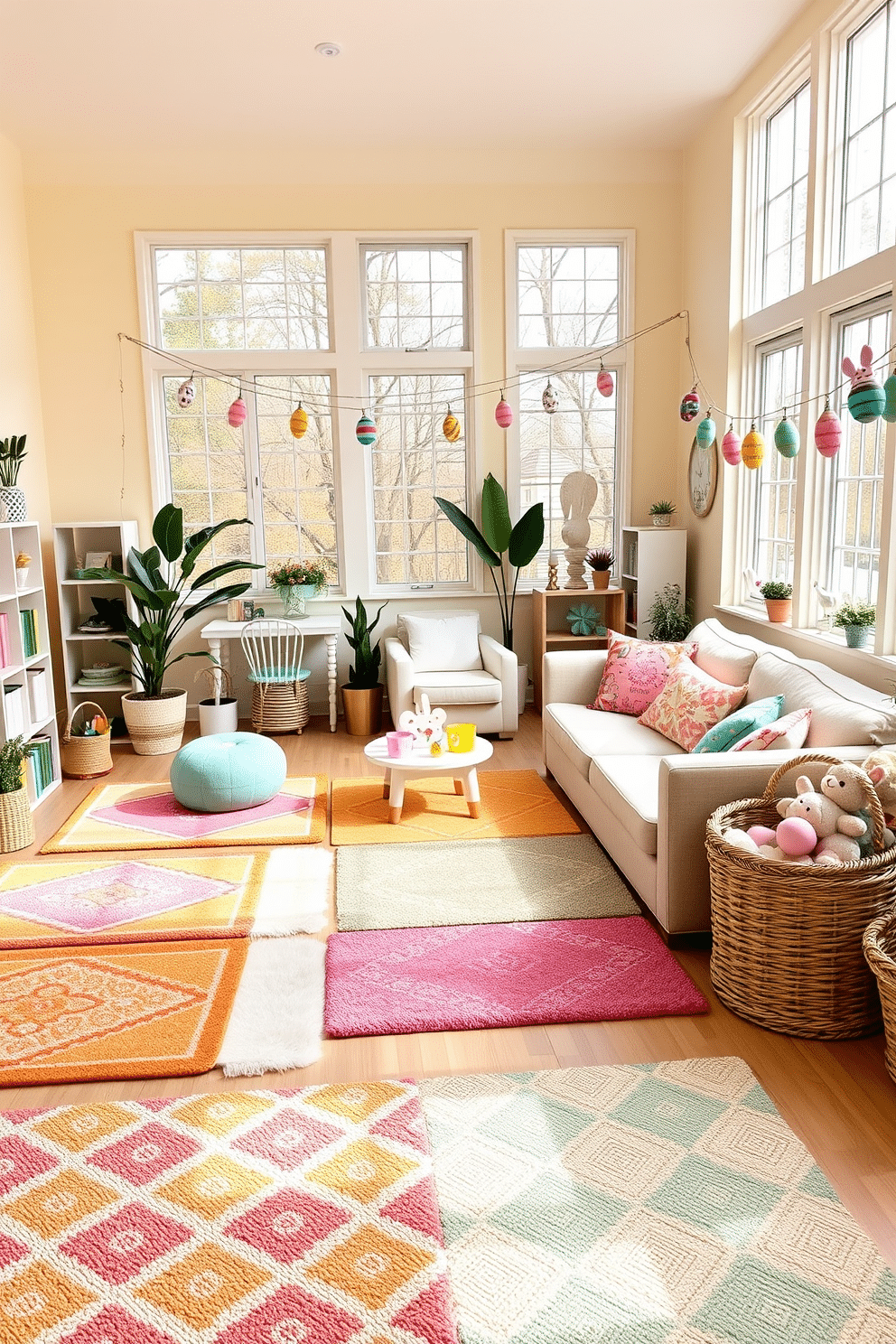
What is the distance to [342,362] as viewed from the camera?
6.41m

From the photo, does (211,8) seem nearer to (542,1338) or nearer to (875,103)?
(875,103)

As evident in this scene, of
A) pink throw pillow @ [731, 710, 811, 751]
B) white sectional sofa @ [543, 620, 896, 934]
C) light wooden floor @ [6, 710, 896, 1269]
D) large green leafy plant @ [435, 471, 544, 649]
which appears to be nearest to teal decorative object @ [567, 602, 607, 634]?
large green leafy plant @ [435, 471, 544, 649]

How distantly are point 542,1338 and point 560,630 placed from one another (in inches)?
205

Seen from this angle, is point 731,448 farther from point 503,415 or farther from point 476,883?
point 476,883

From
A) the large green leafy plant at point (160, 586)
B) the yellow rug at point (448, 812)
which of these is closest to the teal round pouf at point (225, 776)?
the yellow rug at point (448, 812)

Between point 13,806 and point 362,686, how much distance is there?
7.98 ft

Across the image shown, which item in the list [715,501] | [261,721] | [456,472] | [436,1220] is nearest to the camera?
[436,1220]

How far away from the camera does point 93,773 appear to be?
554 centimetres

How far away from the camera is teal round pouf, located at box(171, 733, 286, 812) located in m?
4.66

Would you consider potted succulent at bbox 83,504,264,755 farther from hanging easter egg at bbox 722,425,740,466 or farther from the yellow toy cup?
hanging easter egg at bbox 722,425,740,466

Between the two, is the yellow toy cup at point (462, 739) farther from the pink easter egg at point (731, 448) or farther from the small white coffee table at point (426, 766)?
the pink easter egg at point (731, 448)

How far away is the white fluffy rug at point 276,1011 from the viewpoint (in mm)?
2680

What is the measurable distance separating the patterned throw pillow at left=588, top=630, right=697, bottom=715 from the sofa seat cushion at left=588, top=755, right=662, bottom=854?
729 millimetres

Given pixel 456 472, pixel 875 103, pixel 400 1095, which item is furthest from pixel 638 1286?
pixel 456 472
